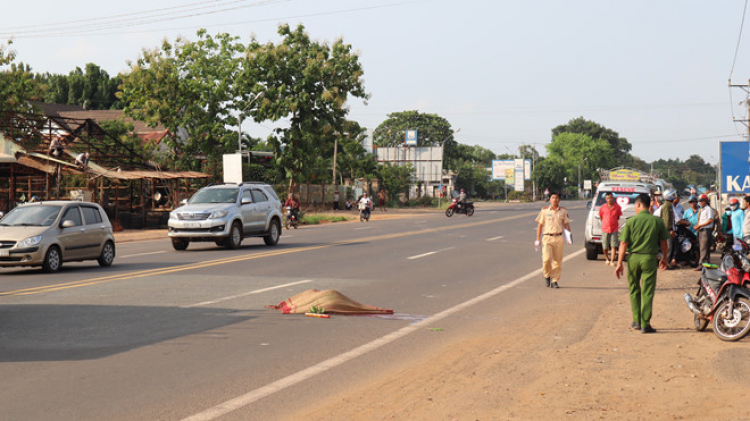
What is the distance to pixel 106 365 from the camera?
773 cm

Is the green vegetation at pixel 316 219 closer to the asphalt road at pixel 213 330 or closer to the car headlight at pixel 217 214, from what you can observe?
the car headlight at pixel 217 214

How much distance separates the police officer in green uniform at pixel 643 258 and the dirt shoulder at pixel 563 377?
28 cm

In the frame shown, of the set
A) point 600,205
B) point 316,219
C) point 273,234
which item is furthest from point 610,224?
Result: point 316,219

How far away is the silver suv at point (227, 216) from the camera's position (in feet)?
75.5

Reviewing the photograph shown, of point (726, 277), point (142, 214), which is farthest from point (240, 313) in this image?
point (142, 214)

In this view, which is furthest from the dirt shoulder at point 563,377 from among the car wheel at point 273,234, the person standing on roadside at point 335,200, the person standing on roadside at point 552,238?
the person standing on roadside at point 335,200

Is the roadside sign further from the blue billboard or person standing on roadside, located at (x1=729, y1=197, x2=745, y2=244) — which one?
person standing on roadside, located at (x1=729, y1=197, x2=745, y2=244)

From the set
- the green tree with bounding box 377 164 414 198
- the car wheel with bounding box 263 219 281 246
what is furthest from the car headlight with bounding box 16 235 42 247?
the green tree with bounding box 377 164 414 198

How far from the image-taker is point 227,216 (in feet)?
76.6

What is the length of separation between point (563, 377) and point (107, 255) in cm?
1383

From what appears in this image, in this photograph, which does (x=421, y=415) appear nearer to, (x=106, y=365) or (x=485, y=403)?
(x=485, y=403)

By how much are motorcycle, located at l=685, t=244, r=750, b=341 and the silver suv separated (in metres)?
15.5

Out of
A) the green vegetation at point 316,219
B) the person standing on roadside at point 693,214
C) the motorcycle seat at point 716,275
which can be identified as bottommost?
the green vegetation at point 316,219

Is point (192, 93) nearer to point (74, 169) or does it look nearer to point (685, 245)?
point (74, 169)
